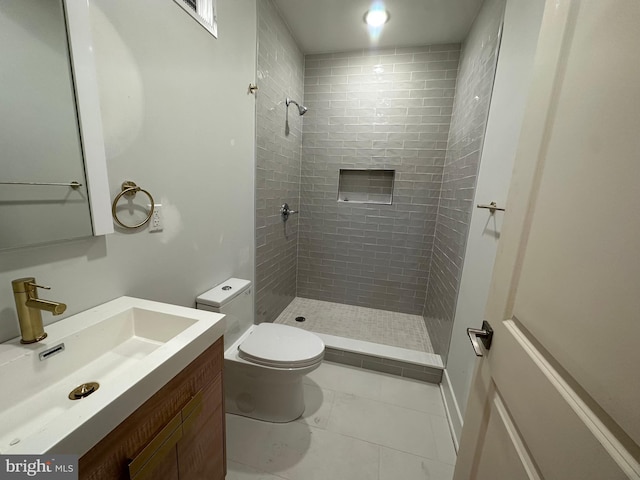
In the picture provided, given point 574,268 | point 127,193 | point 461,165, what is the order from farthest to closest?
1. point 461,165
2. point 127,193
3. point 574,268

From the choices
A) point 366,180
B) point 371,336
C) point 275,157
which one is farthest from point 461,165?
point 371,336

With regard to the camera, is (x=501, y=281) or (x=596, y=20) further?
(x=501, y=281)

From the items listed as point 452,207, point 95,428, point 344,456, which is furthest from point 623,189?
point 452,207

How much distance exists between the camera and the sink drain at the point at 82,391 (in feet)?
2.15

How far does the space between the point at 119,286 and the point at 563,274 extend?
4.33 feet

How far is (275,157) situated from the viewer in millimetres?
2082

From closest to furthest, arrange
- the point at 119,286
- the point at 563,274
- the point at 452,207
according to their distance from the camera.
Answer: the point at 563,274, the point at 119,286, the point at 452,207

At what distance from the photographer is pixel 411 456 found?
130cm

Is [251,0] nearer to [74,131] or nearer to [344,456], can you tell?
[74,131]

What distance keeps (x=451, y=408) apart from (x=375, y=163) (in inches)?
80.5

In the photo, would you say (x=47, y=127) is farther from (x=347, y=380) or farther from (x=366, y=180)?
(x=366, y=180)

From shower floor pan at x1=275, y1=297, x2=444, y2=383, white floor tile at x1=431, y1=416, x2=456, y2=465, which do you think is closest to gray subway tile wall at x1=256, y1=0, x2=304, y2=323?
shower floor pan at x1=275, y1=297, x2=444, y2=383

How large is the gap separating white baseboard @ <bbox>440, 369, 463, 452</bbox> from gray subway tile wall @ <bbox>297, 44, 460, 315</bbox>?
983mm

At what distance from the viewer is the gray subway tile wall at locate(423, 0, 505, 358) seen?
151 centimetres
